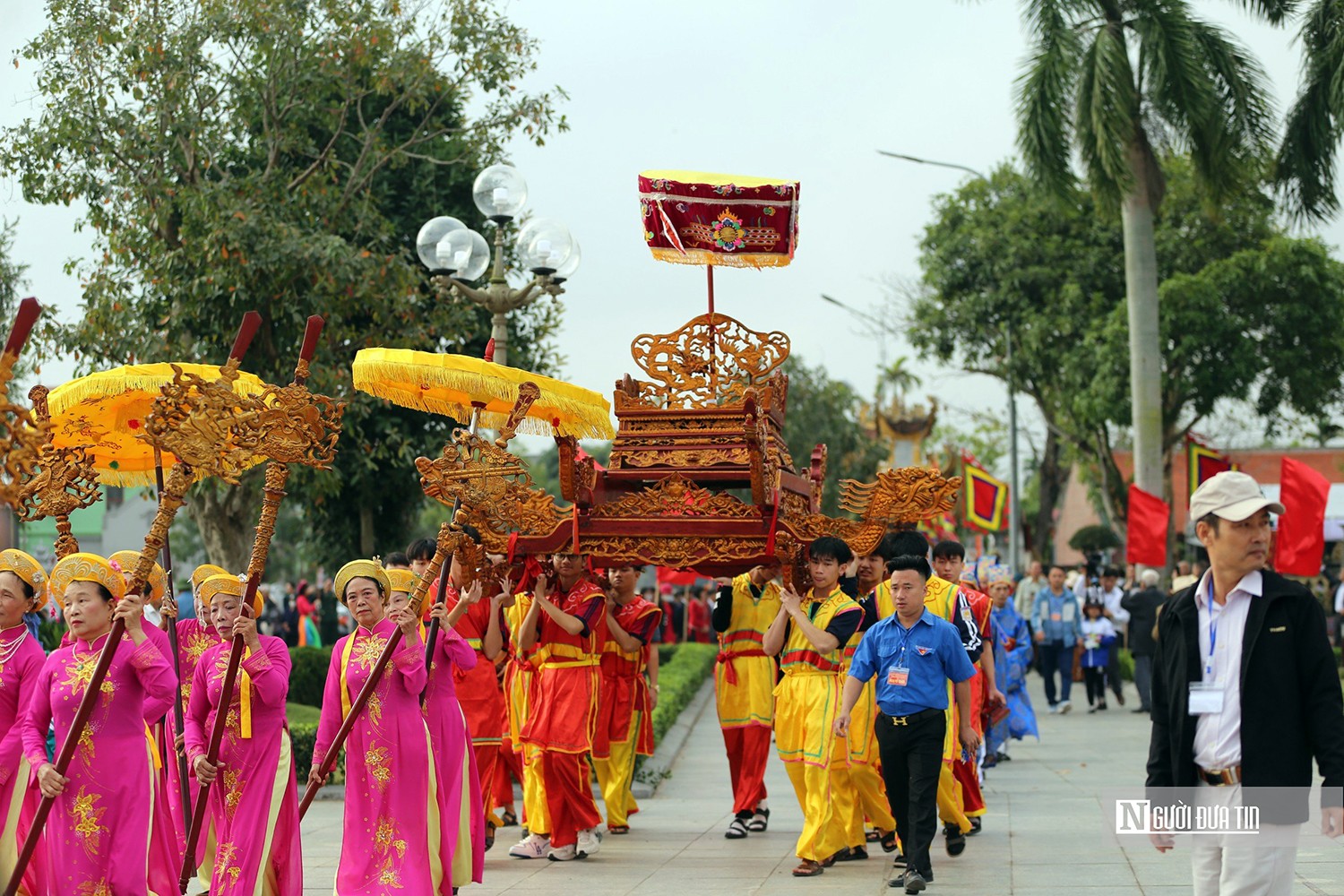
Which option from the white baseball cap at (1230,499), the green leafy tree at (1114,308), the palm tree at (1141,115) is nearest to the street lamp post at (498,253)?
the white baseball cap at (1230,499)

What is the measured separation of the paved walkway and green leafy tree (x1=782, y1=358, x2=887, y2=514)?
84.0ft

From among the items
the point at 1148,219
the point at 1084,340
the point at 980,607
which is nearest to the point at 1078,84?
the point at 1148,219

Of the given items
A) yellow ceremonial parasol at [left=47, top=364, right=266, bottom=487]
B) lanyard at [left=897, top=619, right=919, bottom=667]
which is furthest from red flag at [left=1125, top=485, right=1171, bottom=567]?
yellow ceremonial parasol at [left=47, top=364, right=266, bottom=487]

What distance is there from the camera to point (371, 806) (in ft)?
23.5

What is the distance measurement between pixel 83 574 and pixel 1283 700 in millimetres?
4546

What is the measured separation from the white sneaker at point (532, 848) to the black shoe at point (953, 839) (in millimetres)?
2296

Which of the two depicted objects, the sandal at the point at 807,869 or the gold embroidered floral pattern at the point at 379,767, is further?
the sandal at the point at 807,869

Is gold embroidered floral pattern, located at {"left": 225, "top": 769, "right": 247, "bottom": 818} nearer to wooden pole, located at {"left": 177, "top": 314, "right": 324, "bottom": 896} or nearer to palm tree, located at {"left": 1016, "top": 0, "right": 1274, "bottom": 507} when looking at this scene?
wooden pole, located at {"left": 177, "top": 314, "right": 324, "bottom": 896}

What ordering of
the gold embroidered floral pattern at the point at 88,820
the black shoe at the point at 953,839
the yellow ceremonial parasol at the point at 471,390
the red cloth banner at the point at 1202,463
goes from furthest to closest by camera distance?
the red cloth banner at the point at 1202,463, the black shoe at the point at 953,839, the yellow ceremonial parasol at the point at 471,390, the gold embroidered floral pattern at the point at 88,820

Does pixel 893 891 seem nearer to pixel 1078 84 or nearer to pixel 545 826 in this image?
pixel 545 826

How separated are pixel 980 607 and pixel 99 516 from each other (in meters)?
53.5

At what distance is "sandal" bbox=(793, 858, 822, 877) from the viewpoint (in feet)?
28.4

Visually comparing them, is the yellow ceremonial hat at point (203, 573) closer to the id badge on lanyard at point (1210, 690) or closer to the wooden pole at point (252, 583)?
the wooden pole at point (252, 583)

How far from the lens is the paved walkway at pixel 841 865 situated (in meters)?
8.25
